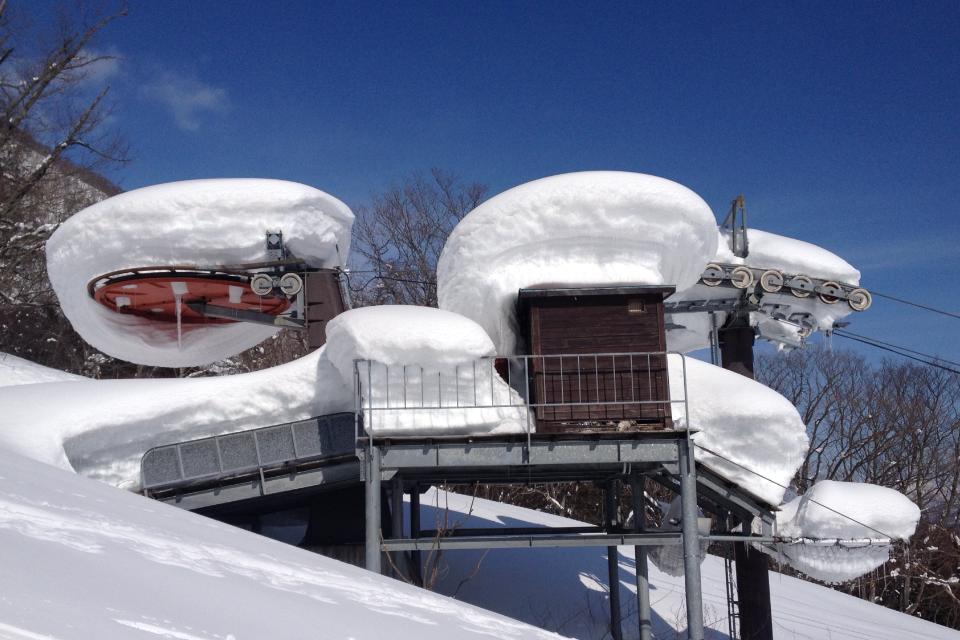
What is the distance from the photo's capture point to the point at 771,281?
11.3m

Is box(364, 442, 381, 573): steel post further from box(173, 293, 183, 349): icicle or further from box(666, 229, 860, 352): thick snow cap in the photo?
box(666, 229, 860, 352): thick snow cap

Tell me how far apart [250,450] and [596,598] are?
5527 mm

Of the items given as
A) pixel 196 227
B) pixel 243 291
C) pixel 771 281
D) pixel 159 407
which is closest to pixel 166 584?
pixel 159 407

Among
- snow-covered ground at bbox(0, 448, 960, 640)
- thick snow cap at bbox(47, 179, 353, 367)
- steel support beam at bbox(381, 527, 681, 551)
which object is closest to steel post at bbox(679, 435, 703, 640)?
steel support beam at bbox(381, 527, 681, 551)

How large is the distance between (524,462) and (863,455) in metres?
25.1

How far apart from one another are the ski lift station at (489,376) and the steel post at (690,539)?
0.07 feet

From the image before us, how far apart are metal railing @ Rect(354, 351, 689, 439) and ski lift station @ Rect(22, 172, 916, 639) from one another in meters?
0.02

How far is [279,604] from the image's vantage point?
106 inches

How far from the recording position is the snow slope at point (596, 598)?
11.6 meters

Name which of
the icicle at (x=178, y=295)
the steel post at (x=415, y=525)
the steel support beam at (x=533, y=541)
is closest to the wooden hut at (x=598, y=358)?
the steel support beam at (x=533, y=541)

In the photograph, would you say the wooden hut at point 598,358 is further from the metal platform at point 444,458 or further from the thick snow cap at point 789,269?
the thick snow cap at point 789,269

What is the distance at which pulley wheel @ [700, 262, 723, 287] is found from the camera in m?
11.3

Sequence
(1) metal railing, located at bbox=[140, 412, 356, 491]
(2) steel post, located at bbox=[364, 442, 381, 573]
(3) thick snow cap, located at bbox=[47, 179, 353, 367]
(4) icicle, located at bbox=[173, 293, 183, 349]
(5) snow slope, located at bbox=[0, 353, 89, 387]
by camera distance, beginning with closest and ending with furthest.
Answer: (2) steel post, located at bbox=[364, 442, 381, 573] → (1) metal railing, located at bbox=[140, 412, 356, 491] → (3) thick snow cap, located at bbox=[47, 179, 353, 367] → (4) icicle, located at bbox=[173, 293, 183, 349] → (5) snow slope, located at bbox=[0, 353, 89, 387]

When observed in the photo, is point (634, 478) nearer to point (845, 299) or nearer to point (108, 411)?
point (845, 299)
